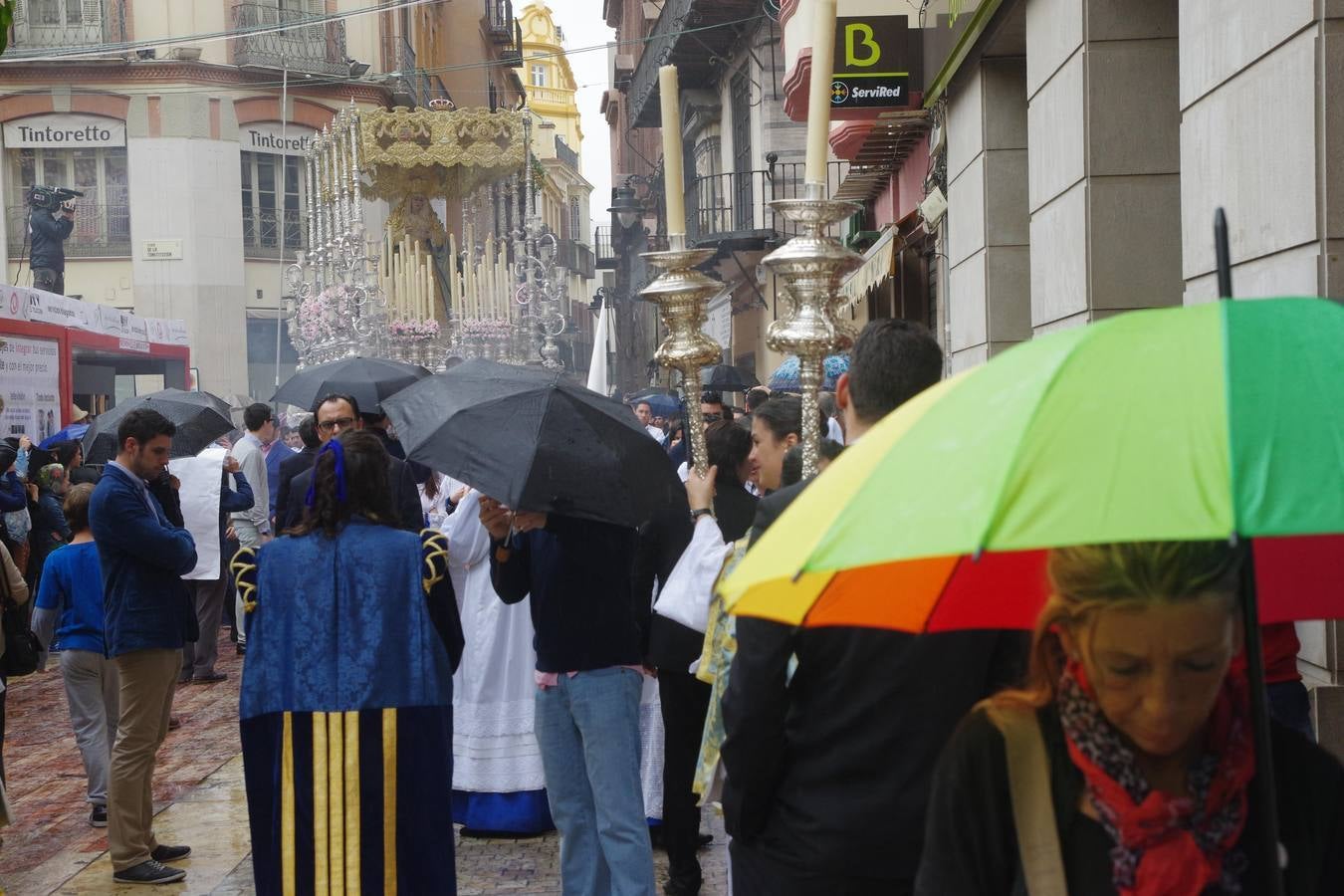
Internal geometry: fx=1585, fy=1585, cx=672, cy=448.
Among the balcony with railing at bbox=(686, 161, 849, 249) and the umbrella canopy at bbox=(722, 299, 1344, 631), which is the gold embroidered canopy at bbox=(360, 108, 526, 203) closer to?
the balcony with railing at bbox=(686, 161, 849, 249)

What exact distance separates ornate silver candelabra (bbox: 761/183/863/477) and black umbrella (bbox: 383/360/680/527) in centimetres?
101

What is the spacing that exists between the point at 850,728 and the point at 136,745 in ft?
14.0

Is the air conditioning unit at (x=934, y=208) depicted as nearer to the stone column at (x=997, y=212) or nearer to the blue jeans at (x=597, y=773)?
the stone column at (x=997, y=212)

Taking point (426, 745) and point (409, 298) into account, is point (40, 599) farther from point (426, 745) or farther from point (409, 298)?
point (409, 298)

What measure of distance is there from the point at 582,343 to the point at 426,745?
7557 cm

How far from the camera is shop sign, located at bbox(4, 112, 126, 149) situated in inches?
1353

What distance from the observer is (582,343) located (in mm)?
80438

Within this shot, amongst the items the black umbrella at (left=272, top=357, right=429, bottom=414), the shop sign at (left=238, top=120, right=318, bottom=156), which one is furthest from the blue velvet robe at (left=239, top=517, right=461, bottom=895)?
the shop sign at (left=238, top=120, right=318, bottom=156)

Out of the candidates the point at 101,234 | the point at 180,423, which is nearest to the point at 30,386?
the point at 180,423

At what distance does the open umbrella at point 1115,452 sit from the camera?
5.31 ft

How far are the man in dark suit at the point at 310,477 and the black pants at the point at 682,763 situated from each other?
123 cm

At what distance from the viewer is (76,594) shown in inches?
298

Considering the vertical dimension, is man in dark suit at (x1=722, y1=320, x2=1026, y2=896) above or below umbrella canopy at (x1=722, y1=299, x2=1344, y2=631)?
below

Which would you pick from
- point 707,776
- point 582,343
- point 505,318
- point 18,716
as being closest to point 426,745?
point 707,776
